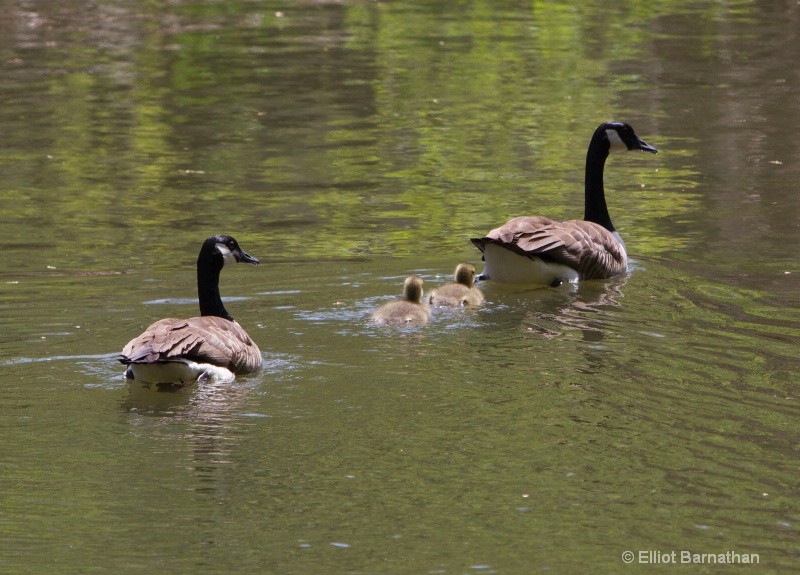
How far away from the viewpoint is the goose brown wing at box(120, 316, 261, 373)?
9.85 meters

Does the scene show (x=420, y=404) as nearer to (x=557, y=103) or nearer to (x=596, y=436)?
(x=596, y=436)

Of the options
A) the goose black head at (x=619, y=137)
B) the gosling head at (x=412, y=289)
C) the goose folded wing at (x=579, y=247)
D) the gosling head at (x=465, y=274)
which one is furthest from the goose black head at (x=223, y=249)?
the goose black head at (x=619, y=137)

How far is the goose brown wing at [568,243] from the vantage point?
44.1 ft

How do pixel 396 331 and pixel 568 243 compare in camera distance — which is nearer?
pixel 396 331

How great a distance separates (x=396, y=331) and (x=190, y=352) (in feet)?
7.34

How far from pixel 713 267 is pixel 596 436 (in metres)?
5.57

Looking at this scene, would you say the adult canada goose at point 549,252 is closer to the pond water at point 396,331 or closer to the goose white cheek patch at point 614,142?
the pond water at point 396,331

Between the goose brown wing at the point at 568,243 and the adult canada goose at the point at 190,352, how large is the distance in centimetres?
347

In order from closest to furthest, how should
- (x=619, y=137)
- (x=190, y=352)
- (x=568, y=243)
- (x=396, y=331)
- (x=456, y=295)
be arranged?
(x=190, y=352)
(x=396, y=331)
(x=456, y=295)
(x=568, y=243)
(x=619, y=137)

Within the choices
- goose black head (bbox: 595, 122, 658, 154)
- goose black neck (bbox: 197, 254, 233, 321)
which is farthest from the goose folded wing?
goose black neck (bbox: 197, 254, 233, 321)

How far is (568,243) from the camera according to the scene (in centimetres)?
1373

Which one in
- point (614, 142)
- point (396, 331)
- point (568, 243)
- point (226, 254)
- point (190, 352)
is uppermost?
point (614, 142)

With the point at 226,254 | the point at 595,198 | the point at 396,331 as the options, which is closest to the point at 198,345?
the point at 226,254

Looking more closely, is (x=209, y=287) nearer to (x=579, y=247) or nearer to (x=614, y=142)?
(x=579, y=247)
